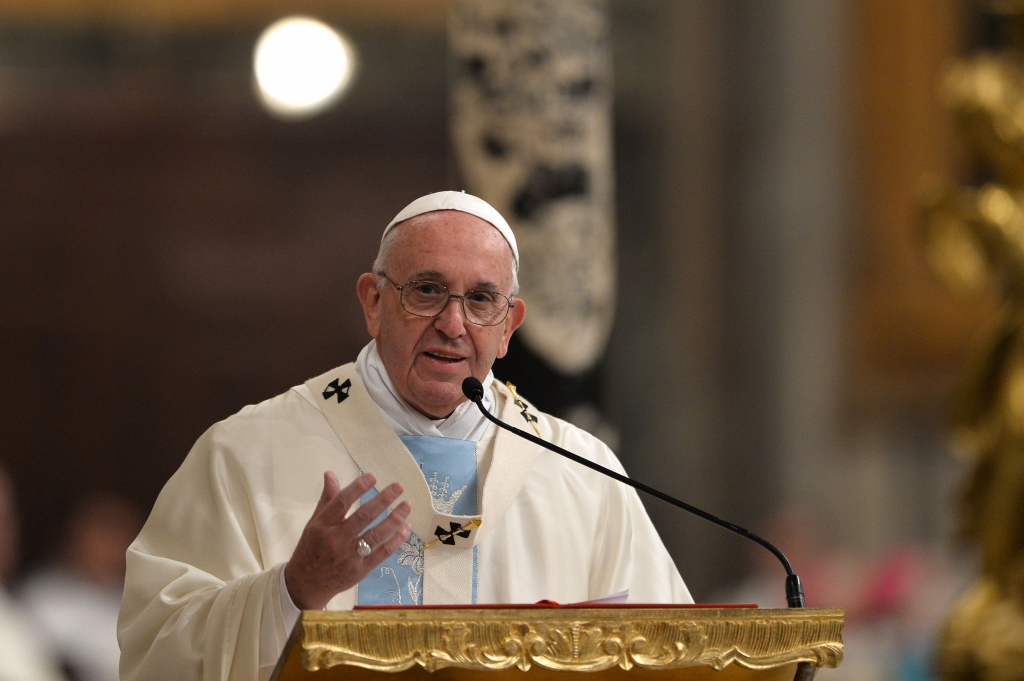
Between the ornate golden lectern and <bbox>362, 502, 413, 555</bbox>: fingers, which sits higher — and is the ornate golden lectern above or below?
below

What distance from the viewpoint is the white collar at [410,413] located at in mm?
3436

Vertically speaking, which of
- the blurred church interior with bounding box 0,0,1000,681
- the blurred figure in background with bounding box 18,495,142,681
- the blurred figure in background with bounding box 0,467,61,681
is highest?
the blurred church interior with bounding box 0,0,1000,681

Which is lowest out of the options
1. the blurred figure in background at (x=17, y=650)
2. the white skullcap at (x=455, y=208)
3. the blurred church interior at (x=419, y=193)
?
the blurred figure in background at (x=17, y=650)

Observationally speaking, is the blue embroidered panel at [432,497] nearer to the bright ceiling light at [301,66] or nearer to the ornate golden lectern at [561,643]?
the ornate golden lectern at [561,643]

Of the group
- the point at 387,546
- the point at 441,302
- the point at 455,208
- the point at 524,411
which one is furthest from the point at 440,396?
the point at 387,546

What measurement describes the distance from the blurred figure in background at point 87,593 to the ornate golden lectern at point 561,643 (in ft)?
16.9

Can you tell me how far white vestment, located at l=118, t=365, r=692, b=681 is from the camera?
9.98 feet

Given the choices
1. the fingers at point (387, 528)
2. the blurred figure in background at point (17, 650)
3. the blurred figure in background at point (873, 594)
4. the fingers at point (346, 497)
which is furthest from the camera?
the blurred figure in background at point (873, 594)

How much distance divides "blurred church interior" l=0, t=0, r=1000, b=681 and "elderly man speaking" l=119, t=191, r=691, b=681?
621 centimetres

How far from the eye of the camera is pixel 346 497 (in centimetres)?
252

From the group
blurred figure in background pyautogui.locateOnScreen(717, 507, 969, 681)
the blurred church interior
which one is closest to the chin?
blurred figure in background pyautogui.locateOnScreen(717, 507, 969, 681)

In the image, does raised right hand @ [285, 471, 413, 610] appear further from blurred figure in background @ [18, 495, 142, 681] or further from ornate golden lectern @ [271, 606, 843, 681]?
blurred figure in background @ [18, 495, 142, 681]

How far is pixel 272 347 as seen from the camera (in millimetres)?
10523

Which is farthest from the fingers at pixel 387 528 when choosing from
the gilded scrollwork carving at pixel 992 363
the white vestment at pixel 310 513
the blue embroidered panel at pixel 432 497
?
the gilded scrollwork carving at pixel 992 363
